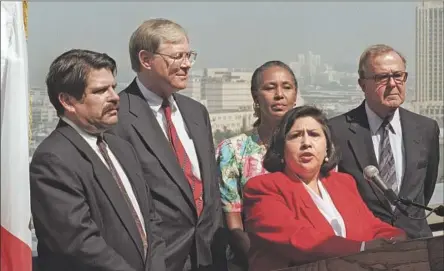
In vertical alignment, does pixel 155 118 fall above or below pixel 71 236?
above

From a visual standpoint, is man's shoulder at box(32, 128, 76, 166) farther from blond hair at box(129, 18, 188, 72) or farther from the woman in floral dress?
the woman in floral dress

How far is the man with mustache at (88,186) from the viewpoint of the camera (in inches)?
107

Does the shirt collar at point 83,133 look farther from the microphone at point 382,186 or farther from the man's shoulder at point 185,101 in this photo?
the microphone at point 382,186

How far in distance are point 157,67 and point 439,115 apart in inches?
85.6

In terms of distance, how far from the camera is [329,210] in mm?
3080

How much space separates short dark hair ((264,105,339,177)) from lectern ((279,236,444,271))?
54 cm

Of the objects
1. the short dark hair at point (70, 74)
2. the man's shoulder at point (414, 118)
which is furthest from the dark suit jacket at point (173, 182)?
the man's shoulder at point (414, 118)

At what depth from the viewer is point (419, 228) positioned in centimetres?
357

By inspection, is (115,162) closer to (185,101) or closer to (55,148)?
(55,148)

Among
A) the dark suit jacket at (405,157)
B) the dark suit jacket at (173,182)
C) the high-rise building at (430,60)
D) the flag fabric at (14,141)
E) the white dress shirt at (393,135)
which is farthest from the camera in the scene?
the high-rise building at (430,60)

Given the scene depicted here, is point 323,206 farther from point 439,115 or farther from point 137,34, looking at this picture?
point 439,115

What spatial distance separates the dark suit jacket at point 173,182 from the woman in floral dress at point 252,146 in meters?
0.10

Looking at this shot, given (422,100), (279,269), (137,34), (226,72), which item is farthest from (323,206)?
(422,100)

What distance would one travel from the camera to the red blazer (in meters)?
2.95
